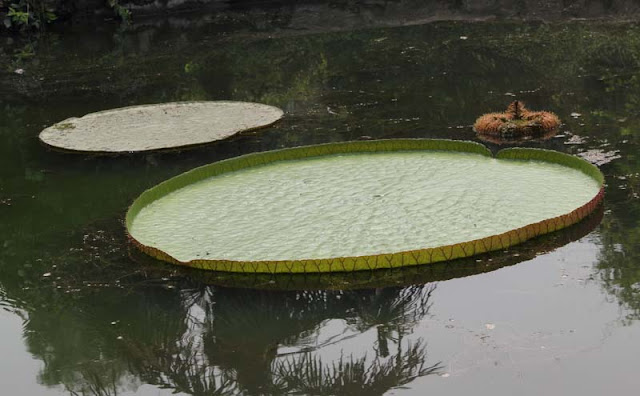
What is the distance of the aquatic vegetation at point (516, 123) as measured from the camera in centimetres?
682

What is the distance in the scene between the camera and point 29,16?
1412cm

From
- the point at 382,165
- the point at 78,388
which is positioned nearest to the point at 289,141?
the point at 382,165

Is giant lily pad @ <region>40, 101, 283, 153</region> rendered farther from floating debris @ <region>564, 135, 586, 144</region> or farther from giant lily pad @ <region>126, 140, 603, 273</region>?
floating debris @ <region>564, 135, 586, 144</region>

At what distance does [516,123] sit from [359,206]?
2.11 m

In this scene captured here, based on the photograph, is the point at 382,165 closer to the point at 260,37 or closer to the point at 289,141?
the point at 289,141

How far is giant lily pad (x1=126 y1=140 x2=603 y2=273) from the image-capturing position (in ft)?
15.5

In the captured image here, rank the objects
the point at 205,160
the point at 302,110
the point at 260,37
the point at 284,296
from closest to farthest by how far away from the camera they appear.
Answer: the point at 284,296 → the point at 205,160 → the point at 302,110 → the point at 260,37

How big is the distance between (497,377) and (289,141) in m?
3.83

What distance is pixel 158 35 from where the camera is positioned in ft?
42.9

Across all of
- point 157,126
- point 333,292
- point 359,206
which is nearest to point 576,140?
point 359,206

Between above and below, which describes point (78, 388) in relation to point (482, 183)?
below

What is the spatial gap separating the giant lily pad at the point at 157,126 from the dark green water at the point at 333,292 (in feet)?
0.36

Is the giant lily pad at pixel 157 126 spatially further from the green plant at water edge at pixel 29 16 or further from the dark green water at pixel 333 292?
the green plant at water edge at pixel 29 16

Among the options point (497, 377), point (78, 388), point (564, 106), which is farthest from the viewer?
point (564, 106)
